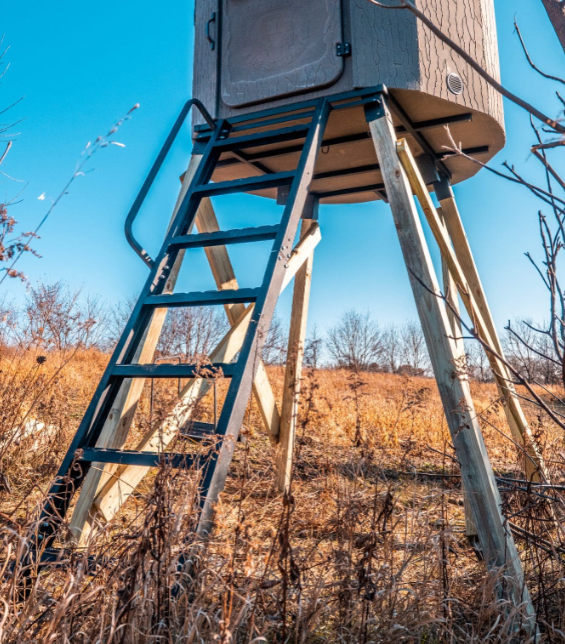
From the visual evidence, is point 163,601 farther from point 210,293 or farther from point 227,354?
point 227,354

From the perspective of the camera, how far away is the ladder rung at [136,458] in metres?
2.16

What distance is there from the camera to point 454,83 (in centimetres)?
338

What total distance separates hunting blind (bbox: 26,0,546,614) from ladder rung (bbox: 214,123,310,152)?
11 millimetres

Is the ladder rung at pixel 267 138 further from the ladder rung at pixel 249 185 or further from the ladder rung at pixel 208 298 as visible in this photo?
the ladder rung at pixel 208 298

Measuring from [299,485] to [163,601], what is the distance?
2.63 m

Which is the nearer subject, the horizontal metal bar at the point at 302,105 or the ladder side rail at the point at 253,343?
the ladder side rail at the point at 253,343

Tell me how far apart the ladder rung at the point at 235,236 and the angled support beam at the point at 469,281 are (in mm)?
1046

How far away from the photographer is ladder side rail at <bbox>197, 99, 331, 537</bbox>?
212 centimetres

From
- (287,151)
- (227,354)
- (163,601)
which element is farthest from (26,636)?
(287,151)

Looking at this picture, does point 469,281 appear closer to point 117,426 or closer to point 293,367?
point 293,367

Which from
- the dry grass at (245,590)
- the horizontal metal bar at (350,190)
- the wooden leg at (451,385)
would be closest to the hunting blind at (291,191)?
the wooden leg at (451,385)

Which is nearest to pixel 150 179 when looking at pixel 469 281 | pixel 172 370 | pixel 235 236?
pixel 235 236

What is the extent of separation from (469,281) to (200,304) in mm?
2596

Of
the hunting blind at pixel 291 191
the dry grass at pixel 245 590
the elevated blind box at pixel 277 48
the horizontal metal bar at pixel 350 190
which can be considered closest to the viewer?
the dry grass at pixel 245 590
